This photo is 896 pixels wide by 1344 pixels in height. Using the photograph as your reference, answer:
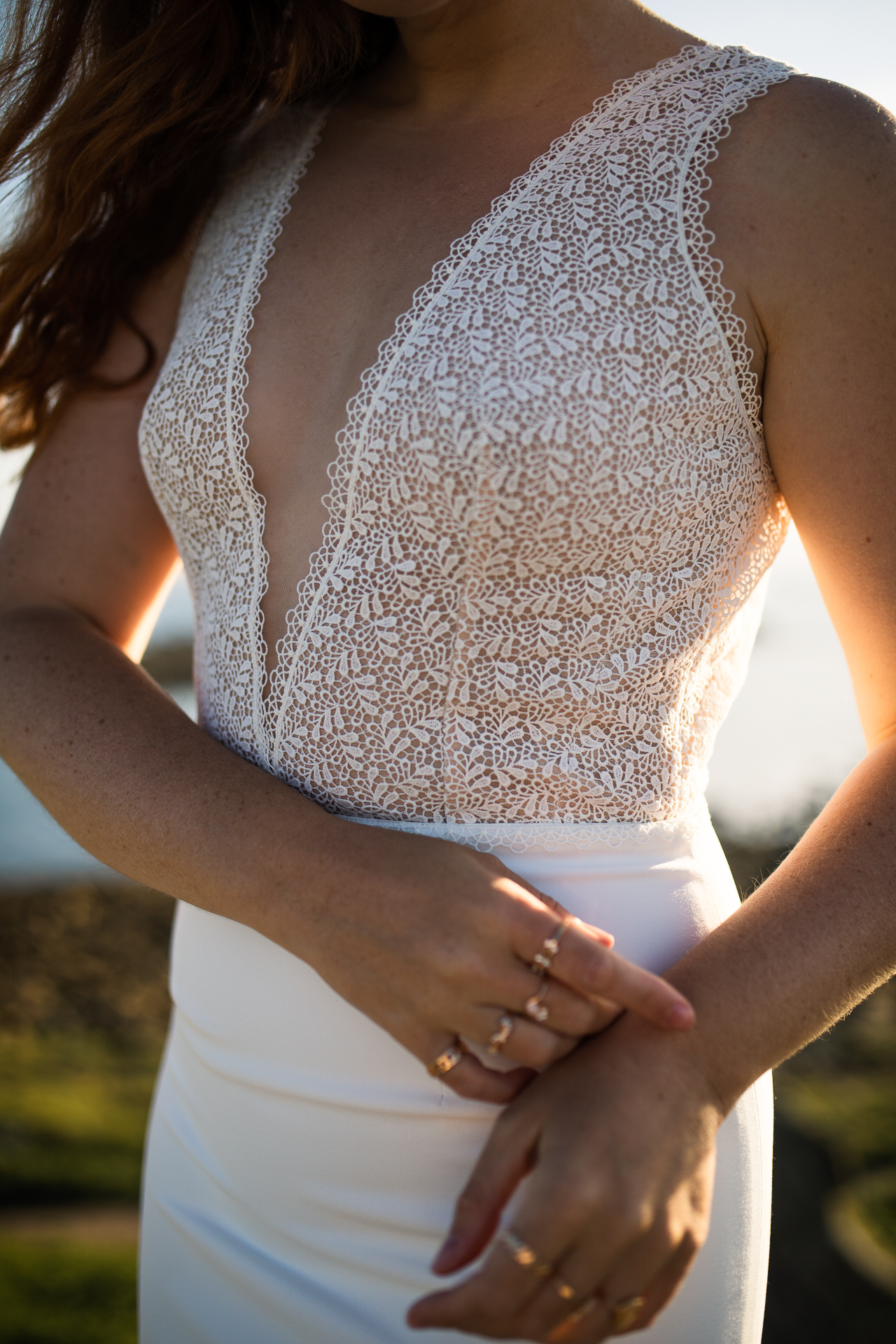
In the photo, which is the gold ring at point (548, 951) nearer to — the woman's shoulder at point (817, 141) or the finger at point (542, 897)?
the finger at point (542, 897)

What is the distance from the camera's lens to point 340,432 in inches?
44.7

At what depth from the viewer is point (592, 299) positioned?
3.51ft

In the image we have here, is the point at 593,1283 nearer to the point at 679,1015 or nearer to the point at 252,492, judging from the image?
the point at 679,1015

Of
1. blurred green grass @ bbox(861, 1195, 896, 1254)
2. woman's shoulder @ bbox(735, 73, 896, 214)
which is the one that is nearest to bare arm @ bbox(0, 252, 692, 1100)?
woman's shoulder @ bbox(735, 73, 896, 214)

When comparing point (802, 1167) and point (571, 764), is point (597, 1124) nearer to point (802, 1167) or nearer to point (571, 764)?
point (571, 764)

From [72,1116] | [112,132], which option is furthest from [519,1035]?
[72,1116]

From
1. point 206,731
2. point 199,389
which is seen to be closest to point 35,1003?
point 206,731

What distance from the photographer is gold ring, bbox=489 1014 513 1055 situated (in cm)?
92

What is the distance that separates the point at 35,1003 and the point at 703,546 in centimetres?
364

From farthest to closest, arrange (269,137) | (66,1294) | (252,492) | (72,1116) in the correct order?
1. (72,1116)
2. (66,1294)
3. (269,137)
4. (252,492)

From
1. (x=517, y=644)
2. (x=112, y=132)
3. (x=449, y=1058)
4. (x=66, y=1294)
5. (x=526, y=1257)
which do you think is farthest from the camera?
(x=66, y=1294)

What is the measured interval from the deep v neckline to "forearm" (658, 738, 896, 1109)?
1.88 ft

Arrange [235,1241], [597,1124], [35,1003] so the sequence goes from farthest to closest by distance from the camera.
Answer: [35,1003] < [235,1241] < [597,1124]

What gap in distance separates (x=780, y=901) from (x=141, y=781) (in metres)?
0.74
